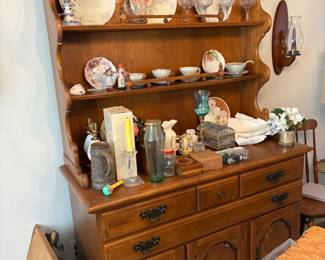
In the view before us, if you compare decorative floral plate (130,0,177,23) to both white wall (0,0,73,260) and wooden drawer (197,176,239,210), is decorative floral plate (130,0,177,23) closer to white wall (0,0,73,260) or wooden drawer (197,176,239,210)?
white wall (0,0,73,260)

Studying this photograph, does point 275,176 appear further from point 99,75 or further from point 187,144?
point 99,75

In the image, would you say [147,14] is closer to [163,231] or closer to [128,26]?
[128,26]

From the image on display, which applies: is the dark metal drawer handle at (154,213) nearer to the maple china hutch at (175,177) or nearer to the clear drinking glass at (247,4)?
the maple china hutch at (175,177)

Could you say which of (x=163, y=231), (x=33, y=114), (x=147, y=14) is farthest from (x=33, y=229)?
(x=147, y=14)

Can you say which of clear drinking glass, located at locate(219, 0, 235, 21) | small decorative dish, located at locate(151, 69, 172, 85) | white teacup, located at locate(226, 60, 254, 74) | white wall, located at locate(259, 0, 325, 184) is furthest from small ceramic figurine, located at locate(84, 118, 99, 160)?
white wall, located at locate(259, 0, 325, 184)

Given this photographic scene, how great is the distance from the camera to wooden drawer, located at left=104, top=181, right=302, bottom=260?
4.57ft

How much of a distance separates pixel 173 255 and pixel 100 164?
54cm

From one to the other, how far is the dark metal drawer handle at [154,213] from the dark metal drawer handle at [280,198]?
68 centimetres

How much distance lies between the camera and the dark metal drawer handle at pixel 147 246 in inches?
55.6

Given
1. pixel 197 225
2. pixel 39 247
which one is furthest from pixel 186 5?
pixel 39 247

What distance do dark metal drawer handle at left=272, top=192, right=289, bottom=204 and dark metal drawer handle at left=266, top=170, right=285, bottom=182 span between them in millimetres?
100

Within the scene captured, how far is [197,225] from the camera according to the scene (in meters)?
1.55

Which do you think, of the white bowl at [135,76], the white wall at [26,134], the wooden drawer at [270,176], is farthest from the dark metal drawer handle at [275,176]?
the white wall at [26,134]

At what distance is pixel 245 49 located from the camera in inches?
80.0
